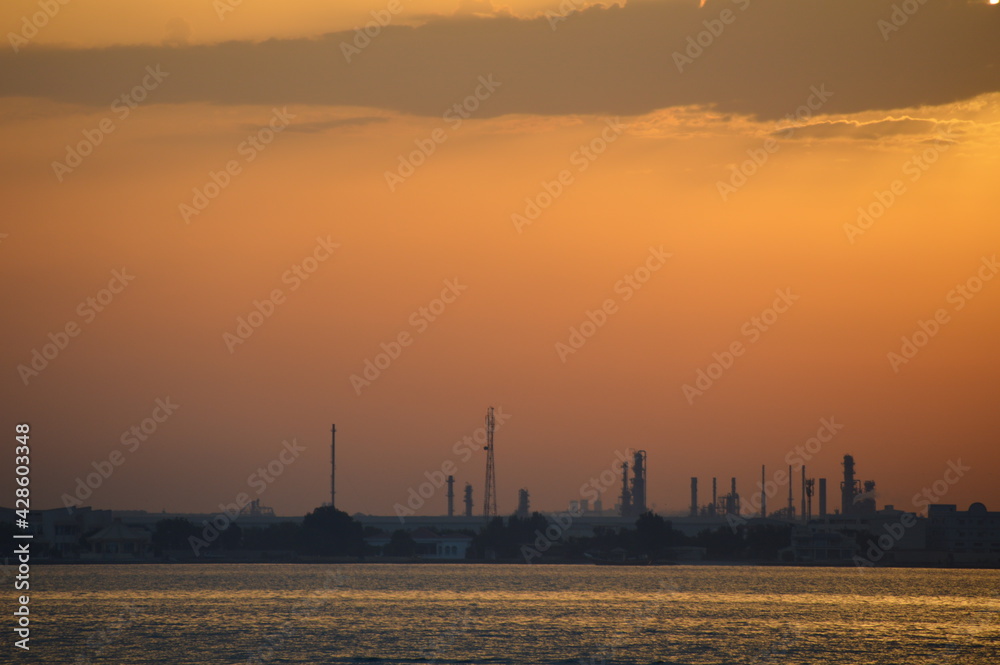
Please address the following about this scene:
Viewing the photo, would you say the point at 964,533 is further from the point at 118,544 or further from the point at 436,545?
the point at 118,544

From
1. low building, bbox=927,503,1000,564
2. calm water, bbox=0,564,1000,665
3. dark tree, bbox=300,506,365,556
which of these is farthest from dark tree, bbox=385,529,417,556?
low building, bbox=927,503,1000,564

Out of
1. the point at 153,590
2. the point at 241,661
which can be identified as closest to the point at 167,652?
the point at 241,661

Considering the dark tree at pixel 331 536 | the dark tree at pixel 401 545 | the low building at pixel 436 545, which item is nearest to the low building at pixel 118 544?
the dark tree at pixel 331 536

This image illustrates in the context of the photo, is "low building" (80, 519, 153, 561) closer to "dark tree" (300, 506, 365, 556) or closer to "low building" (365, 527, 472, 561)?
Answer: "dark tree" (300, 506, 365, 556)

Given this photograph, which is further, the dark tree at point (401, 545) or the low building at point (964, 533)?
the low building at point (964, 533)

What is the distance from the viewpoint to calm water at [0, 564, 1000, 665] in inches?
2365

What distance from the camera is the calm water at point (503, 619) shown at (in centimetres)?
6006

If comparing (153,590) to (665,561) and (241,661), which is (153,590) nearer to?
(241,661)

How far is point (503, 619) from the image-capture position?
253 feet

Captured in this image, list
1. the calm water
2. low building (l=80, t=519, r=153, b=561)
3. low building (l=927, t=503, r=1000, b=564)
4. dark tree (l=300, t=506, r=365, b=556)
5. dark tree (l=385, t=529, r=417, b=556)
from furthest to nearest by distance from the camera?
low building (l=927, t=503, r=1000, b=564) < dark tree (l=385, t=529, r=417, b=556) < dark tree (l=300, t=506, r=365, b=556) < low building (l=80, t=519, r=153, b=561) < the calm water

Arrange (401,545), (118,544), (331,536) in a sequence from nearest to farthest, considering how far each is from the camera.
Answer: (118,544) → (331,536) → (401,545)

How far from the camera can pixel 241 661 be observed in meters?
56.4

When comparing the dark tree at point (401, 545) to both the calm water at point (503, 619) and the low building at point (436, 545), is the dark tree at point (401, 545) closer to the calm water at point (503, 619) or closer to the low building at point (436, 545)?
the low building at point (436, 545)

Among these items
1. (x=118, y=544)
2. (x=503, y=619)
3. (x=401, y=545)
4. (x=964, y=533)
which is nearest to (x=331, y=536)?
(x=401, y=545)
